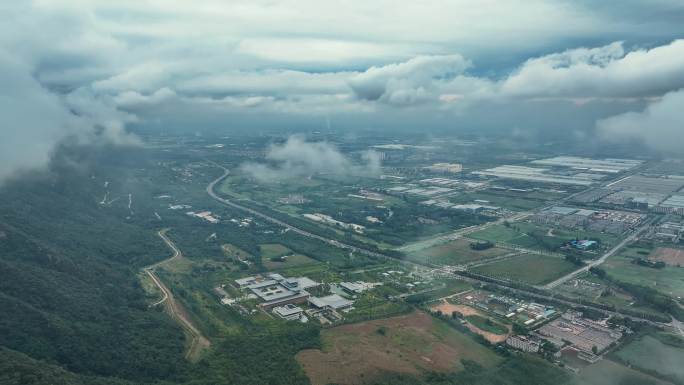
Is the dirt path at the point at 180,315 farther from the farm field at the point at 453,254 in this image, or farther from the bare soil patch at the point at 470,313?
the farm field at the point at 453,254

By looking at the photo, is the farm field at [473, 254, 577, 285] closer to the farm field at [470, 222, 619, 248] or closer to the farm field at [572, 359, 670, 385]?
the farm field at [470, 222, 619, 248]

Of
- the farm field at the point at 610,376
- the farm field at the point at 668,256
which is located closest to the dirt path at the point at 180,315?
the farm field at the point at 610,376

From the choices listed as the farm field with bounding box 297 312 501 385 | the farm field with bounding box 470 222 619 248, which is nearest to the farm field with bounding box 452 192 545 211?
the farm field with bounding box 470 222 619 248

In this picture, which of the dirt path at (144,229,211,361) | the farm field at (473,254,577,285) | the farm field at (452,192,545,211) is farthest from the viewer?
the farm field at (452,192,545,211)

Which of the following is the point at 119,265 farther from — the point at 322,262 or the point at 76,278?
the point at 322,262

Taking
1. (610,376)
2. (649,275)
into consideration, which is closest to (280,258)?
(610,376)
